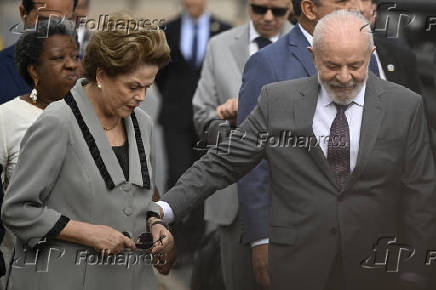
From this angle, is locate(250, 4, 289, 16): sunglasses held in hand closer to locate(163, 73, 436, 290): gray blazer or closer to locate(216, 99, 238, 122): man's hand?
locate(216, 99, 238, 122): man's hand

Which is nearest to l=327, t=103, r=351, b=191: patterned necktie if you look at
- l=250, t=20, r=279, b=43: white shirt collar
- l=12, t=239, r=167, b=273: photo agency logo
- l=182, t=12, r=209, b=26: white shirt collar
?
l=12, t=239, r=167, b=273: photo agency logo

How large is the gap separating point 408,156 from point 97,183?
5.00ft

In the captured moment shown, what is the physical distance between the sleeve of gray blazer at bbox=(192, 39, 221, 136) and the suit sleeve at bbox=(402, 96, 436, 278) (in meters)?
2.04

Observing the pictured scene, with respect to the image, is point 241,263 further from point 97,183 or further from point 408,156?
point 97,183

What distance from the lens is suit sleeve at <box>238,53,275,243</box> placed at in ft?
23.5

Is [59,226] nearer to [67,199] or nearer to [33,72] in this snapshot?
[67,199]

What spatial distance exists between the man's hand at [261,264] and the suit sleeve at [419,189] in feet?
2.93

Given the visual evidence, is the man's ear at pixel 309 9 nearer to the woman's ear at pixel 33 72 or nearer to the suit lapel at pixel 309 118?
the suit lapel at pixel 309 118

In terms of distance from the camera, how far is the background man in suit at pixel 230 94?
7922mm

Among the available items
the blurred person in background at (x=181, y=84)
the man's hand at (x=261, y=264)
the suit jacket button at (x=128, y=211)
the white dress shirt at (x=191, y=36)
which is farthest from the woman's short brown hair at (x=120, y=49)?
the white dress shirt at (x=191, y=36)

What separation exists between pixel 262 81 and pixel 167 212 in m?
1.09

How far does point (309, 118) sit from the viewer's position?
644cm

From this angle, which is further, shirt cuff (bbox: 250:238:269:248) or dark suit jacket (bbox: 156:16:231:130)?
dark suit jacket (bbox: 156:16:231:130)

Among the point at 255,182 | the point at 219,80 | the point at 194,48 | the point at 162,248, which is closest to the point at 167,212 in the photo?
the point at 162,248
